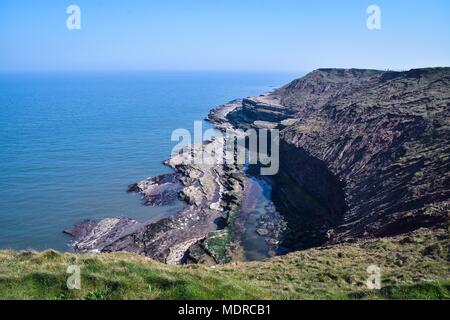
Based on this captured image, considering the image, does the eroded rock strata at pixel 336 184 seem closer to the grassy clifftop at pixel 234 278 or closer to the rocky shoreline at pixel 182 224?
the rocky shoreline at pixel 182 224

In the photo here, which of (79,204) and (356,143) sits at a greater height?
(356,143)

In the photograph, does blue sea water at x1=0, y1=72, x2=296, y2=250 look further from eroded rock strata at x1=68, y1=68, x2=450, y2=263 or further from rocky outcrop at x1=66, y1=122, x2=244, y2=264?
eroded rock strata at x1=68, y1=68, x2=450, y2=263

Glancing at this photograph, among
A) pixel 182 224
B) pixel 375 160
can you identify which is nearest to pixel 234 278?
pixel 182 224

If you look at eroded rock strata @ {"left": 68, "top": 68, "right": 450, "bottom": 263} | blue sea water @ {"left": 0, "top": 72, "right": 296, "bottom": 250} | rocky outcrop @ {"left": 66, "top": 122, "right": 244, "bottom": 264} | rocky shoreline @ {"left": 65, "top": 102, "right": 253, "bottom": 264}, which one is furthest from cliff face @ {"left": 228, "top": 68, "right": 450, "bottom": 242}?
blue sea water @ {"left": 0, "top": 72, "right": 296, "bottom": 250}

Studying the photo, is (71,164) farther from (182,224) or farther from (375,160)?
(375,160)

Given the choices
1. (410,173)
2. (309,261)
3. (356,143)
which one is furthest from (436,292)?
(356,143)
